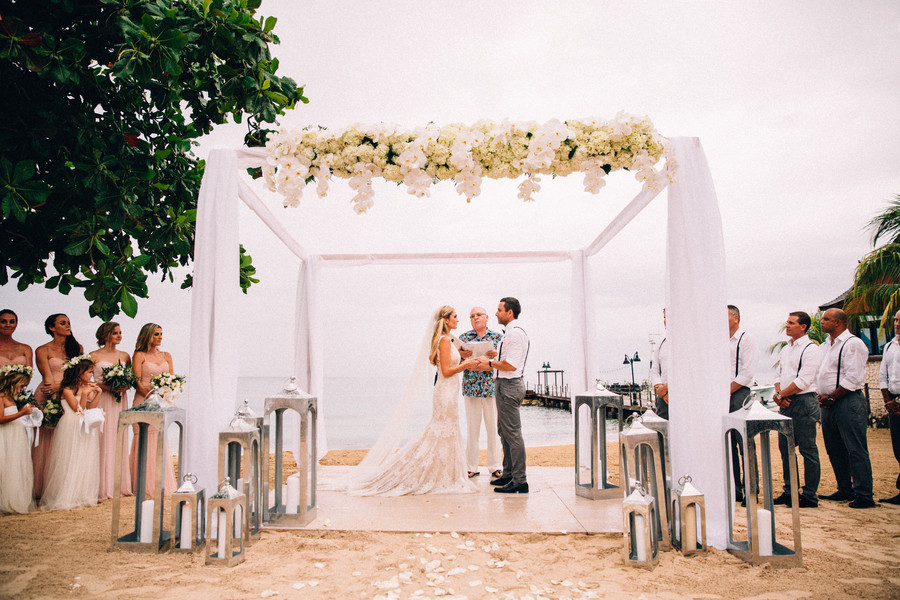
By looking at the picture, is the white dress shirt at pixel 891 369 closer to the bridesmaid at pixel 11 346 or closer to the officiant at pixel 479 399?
the officiant at pixel 479 399

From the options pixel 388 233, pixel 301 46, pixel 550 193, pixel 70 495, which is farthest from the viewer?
pixel 301 46

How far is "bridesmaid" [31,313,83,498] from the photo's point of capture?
4789 millimetres

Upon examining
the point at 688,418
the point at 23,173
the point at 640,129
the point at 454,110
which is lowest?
the point at 688,418

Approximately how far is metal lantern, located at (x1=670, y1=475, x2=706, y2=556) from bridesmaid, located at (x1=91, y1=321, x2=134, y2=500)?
15.5ft

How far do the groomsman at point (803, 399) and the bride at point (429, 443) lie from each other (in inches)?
113

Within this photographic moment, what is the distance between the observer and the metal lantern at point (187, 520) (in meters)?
3.24

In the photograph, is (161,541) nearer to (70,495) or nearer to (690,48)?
(70,495)

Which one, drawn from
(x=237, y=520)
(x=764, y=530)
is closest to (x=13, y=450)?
(x=237, y=520)

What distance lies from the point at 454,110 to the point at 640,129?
7.14 metres

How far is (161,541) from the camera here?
335cm

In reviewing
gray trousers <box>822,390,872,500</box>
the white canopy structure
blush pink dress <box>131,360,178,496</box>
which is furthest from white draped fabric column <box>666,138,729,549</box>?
blush pink dress <box>131,360,178,496</box>

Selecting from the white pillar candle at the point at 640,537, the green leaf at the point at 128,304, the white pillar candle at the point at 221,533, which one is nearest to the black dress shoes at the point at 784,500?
the white pillar candle at the point at 640,537

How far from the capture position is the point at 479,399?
6.01 metres

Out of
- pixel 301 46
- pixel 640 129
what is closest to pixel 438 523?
pixel 640 129
